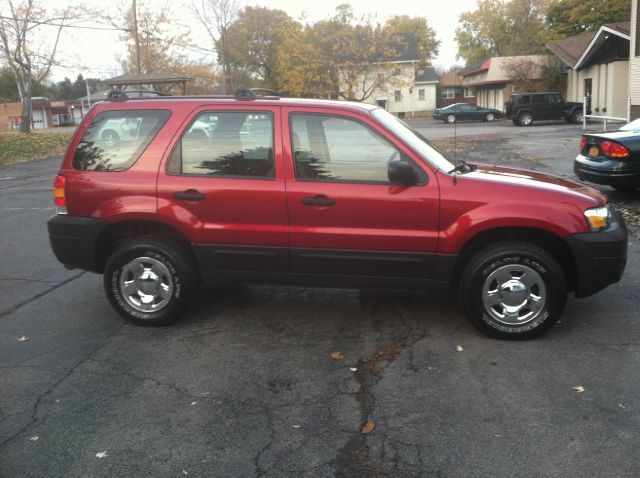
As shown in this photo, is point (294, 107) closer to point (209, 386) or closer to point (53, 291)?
point (209, 386)

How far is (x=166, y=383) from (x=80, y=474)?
3.41 ft

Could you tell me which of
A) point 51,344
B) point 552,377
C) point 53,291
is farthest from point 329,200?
point 53,291

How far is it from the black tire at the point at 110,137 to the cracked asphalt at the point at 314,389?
151 centimetres

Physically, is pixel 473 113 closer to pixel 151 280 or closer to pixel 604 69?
pixel 604 69

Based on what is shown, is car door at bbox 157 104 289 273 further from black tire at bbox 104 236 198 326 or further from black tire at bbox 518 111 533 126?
black tire at bbox 518 111 533 126

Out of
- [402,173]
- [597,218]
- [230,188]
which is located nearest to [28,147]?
[230,188]

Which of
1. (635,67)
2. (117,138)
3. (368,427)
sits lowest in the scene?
(368,427)

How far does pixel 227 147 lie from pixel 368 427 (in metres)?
2.47

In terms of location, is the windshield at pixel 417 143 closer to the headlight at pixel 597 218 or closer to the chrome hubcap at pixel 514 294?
the chrome hubcap at pixel 514 294

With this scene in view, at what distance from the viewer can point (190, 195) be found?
4.81 m

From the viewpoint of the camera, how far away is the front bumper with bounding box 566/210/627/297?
4473 millimetres

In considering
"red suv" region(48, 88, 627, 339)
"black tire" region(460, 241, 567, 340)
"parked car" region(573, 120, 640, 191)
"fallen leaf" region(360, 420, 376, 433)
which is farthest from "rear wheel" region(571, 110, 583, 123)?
"fallen leaf" region(360, 420, 376, 433)

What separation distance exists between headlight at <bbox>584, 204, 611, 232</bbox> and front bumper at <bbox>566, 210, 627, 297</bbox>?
0.14 ft

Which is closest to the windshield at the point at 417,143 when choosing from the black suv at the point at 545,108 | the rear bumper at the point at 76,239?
the rear bumper at the point at 76,239
